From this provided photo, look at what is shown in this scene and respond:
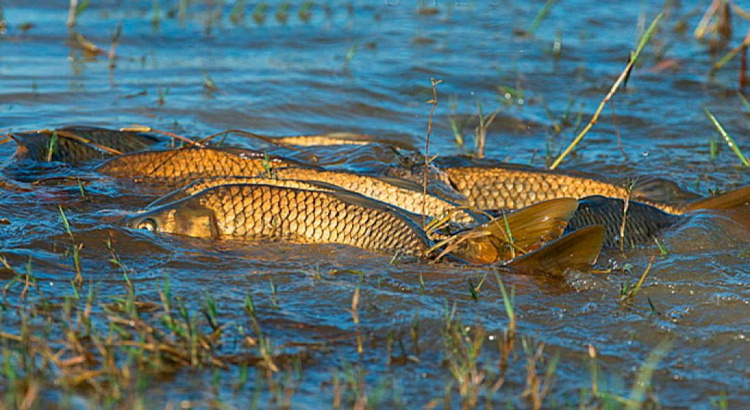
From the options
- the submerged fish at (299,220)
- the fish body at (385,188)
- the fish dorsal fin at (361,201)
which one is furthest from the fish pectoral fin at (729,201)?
the fish dorsal fin at (361,201)

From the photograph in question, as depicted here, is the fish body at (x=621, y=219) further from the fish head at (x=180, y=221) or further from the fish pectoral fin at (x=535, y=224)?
the fish head at (x=180, y=221)

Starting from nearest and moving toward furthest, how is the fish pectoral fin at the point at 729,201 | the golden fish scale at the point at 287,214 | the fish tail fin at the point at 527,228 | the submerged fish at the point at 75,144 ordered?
the fish tail fin at the point at 527,228, the golden fish scale at the point at 287,214, the fish pectoral fin at the point at 729,201, the submerged fish at the point at 75,144

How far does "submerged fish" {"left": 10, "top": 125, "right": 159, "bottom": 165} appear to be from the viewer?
5.56 meters

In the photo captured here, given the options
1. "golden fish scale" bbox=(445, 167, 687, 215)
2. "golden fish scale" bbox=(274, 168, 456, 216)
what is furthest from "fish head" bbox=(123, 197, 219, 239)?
"golden fish scale" bbox=(445, 167, 687, 215)

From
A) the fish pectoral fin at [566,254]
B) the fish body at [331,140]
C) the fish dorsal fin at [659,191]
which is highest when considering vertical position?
the fish pectoral fin at [566,254]

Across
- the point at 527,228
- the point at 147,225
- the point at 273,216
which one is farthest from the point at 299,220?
the point at 527,228

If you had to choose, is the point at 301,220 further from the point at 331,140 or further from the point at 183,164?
the point at 331,140

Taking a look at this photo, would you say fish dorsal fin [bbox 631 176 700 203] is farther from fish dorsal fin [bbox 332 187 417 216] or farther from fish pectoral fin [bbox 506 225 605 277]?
fish dorsal fin [bbox 332 187 417 216]

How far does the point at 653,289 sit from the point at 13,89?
5.38 meters

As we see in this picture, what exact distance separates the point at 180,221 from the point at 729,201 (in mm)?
2762

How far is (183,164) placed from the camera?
5.49 metres

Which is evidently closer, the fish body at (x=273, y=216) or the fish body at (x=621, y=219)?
the fish body at (x=273, y=216)

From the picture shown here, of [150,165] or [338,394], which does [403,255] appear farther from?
[150,165]

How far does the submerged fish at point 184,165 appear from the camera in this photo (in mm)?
5434
